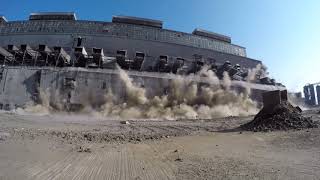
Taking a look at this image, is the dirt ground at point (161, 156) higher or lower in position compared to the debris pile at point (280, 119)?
lower

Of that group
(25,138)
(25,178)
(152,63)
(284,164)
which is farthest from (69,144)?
(152,63)

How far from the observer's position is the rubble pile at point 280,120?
17016mm

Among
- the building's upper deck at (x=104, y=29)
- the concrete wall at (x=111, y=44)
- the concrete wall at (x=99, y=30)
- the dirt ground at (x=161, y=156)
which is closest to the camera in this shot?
the dirt ground at (x=161, y=156)

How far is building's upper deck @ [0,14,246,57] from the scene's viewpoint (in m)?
54.4

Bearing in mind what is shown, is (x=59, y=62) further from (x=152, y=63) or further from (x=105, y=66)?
(x=152, y=63)

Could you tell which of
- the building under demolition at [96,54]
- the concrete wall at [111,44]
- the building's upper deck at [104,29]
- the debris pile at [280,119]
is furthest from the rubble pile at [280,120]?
the building's upper deck at [104,29]

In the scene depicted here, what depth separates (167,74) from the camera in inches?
1801

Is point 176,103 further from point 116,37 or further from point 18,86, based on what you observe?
point 18,86

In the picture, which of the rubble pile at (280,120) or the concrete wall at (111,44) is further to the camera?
the concrete wall at (111,44)

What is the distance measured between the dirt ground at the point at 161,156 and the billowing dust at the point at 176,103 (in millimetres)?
22346

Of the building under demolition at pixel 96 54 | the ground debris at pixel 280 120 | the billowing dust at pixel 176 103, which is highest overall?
the building under demolition at pixel 96 54

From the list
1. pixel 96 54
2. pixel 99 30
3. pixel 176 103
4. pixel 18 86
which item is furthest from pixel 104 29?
pixel 176 103

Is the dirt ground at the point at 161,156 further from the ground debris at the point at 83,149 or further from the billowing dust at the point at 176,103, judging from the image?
the billowing dust at the point at 176,103

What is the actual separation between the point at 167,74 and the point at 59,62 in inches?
627
